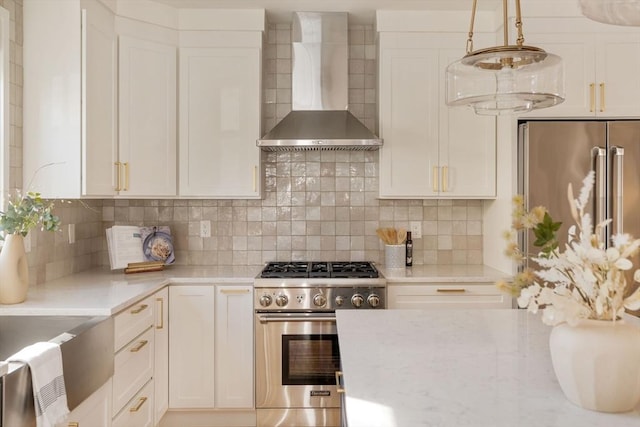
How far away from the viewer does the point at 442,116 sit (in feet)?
10.1

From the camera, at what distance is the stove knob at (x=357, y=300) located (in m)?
2.76

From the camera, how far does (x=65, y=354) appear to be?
168cm

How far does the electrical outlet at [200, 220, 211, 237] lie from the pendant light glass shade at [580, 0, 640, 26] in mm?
2729

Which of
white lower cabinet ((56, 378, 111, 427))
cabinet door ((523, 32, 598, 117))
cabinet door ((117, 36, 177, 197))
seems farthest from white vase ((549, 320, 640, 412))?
cabinet door ((117, 36, 177, 197))

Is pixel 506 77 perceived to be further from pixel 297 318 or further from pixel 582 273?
pixel 297 318

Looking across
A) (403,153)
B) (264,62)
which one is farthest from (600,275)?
(264,62)

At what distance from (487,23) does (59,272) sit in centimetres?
310

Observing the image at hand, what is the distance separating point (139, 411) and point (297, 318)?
3.14ft

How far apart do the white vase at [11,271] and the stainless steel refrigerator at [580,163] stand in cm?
264

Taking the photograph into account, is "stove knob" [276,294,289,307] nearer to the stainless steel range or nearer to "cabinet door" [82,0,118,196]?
the stainless steel range

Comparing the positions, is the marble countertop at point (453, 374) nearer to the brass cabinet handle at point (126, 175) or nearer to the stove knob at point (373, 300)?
the stove knob at point (373, 300)

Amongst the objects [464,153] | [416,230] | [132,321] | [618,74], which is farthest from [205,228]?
[618,74]

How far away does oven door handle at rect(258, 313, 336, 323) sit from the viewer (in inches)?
109

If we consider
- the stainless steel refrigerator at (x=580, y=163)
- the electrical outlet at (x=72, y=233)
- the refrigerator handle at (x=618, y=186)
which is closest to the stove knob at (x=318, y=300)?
the stainless steel refrigerator at (x=580, y=163)
